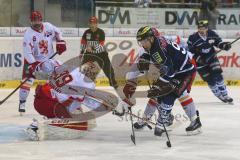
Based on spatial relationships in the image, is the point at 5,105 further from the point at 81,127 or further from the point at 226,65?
the point at 226,65

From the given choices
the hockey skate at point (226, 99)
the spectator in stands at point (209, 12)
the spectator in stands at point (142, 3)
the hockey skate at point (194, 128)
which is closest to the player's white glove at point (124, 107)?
the hockey skate at point (194, 128)

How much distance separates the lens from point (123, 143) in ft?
24.2

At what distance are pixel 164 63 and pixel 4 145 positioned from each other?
200cm

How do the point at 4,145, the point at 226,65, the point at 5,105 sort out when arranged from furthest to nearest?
the point at 226,65 → the point at 5,105 → the point at 4,145

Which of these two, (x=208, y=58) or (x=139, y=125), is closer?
(x=139, y=125)

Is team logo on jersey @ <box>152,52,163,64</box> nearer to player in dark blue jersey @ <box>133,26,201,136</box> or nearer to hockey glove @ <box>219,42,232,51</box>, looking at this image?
player in dark blue jersey @ <box>133,26,201,136</box>

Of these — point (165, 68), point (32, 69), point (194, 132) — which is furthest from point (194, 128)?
point (32, 69)

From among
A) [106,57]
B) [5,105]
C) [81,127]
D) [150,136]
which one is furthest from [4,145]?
[106,57]

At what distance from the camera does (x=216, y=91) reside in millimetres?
10977

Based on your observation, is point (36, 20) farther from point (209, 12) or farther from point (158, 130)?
point (209, 12)

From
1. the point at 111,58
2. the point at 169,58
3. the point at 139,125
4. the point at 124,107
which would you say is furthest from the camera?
the point at 111,58

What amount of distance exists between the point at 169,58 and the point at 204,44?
142 inches

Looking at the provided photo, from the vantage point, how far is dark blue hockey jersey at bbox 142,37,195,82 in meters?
7.21

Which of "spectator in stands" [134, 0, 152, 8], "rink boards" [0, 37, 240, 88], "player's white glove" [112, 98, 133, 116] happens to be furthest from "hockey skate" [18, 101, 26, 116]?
"spectator in stands" [134, 0, 152, 8]
